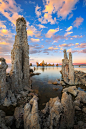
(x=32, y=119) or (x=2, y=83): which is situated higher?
(x=2, y=83)

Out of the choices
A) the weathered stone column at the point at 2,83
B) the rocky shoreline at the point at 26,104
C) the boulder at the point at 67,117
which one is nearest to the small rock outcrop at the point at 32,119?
the rocky shoreline at the point at 26,104

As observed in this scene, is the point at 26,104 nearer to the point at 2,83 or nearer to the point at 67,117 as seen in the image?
the point at 67,117

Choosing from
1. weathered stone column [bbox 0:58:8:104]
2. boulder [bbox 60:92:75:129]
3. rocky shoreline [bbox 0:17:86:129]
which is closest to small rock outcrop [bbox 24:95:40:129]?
rocky shoreline [bbox 0:17:86:129]

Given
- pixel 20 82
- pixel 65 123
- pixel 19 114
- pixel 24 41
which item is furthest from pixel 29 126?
pixel 24 41

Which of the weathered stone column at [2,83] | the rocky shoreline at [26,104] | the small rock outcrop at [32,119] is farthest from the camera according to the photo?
the weathered stone column at [2,83]

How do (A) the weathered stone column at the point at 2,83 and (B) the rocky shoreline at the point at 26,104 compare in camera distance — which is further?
(A) the weathered stone column at the point at 2,83

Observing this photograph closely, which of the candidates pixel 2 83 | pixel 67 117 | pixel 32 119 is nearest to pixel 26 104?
pixel 32 119

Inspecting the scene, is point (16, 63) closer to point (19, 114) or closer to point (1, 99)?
point (1, 99)

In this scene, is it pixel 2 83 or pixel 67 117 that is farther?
pixel 2 83

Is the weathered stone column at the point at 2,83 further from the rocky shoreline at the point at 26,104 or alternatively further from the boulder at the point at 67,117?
the boulder at the point at 67,117

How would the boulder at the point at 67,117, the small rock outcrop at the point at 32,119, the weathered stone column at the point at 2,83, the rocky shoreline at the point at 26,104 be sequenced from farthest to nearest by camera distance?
the weathered stone column at the point at 2,83 < the boulder at the point at 67,117 < the rocky shoreline at the point at 26,104 < the small rock outcrop at the point at 32,119

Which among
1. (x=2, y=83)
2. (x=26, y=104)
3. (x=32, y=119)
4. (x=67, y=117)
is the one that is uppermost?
(x=2, y=83)

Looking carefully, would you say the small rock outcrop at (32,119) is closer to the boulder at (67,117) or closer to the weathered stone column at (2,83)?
the boulder at (67,117)

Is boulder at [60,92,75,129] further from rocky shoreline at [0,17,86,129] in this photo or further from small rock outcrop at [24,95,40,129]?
small rock outcrop at [24,95,40,129]
